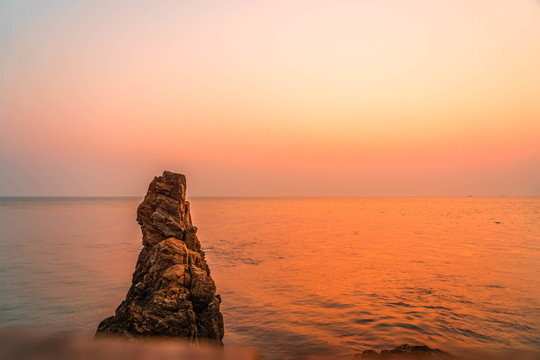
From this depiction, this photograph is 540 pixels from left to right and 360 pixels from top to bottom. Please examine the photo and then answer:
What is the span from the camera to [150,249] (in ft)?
40.0

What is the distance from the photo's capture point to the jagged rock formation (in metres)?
9.19

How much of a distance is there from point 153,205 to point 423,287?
15127 millimetres

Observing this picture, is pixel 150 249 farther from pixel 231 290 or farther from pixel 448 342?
pixel 448 342

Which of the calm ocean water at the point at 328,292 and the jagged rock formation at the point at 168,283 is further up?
the jagged rock formation at the point at 168,283

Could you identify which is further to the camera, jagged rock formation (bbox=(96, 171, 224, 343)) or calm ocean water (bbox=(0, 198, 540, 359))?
calm ocean water (bbox=(0, 198, 540, 359))

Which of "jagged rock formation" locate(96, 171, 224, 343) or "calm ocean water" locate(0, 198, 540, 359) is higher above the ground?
"jagged rock formation" locate(96, 171, 224, 343)

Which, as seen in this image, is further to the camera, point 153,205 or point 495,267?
point 495,267

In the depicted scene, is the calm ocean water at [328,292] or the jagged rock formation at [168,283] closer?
the jagged rock formation at [168,283]

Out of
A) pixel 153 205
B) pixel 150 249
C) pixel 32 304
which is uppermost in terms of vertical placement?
pixel 153 205

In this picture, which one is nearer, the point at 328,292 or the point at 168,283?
the point at 168,283

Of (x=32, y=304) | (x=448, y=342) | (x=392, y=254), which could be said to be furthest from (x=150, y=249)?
(x=392, y=254)

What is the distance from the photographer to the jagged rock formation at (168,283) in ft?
30.1

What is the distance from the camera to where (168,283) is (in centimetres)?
1016

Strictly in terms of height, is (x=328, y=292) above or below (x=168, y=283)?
below
